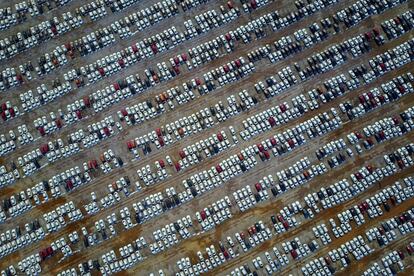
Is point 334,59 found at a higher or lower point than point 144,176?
higher

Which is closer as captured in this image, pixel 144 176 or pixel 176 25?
pixel 144 176

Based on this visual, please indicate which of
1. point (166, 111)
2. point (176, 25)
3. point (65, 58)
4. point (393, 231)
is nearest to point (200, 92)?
point (166, 111)

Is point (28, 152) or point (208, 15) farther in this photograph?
point (208, 15)

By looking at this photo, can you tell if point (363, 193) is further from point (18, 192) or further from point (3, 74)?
point (3, 74)

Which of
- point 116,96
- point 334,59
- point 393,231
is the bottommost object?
point 393,231

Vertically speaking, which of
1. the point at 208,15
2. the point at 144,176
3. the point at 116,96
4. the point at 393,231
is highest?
the point at 208,15

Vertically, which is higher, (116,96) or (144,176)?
(116,96)

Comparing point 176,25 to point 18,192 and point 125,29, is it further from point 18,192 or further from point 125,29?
point 18,192

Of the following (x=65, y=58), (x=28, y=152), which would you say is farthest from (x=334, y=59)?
(x=28, y=152)
